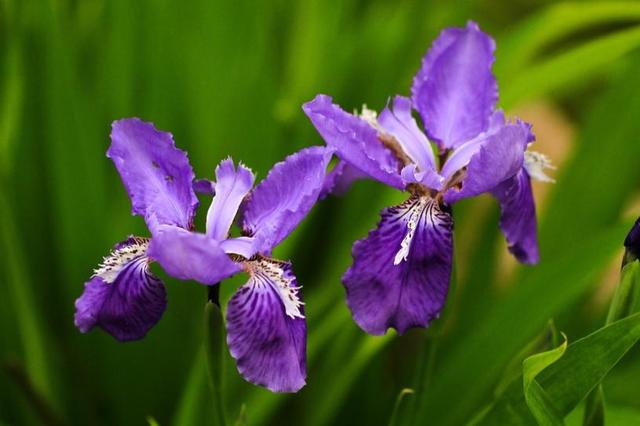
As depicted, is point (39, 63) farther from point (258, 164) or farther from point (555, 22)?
point (555, 22)

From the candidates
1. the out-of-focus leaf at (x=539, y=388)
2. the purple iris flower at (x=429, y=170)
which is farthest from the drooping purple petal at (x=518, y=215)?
the out-of-focus leaf at (x=539, y=388)

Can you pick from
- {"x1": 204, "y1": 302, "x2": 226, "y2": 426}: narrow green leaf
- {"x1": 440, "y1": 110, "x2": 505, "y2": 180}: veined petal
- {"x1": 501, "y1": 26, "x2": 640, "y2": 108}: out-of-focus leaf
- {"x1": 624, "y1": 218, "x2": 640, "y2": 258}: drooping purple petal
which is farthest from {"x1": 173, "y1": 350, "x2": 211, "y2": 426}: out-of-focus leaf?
{"x1": 501, "y1": 26, "x2": 640, "y2": 108}: out-of-focus leaf

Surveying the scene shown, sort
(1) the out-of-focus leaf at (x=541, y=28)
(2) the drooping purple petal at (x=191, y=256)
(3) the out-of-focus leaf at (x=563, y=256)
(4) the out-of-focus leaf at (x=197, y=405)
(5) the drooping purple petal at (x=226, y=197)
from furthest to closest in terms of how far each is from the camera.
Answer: (1) the out-of-focus leaf at (x=541, y=28) < (3) the out-of-focus leaf at (x=563, y=256) < (4) the out-of-focus leaf at (x=197, y=405) < (5) the drooping purple petal at (x=226, y=197) < (2) the drooping purple petal at (x=191, y=256)

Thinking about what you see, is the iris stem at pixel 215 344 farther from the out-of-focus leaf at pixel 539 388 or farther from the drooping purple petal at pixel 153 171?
the out-of-focus leaf at pixel 539 388

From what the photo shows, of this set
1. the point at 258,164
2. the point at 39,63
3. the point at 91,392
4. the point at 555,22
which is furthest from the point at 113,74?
the point at 555,22

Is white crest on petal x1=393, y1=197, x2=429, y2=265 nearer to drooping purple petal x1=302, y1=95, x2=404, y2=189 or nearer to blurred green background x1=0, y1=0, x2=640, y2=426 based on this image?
drooping purple petal x1=302, y1=95, x2=404, y2=189

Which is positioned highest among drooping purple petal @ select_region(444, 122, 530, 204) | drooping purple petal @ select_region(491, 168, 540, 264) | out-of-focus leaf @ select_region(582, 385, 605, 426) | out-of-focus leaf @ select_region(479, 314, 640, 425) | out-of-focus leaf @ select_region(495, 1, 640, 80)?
out-of-focus leaf @ select_region(495, 1, 640, 80)
